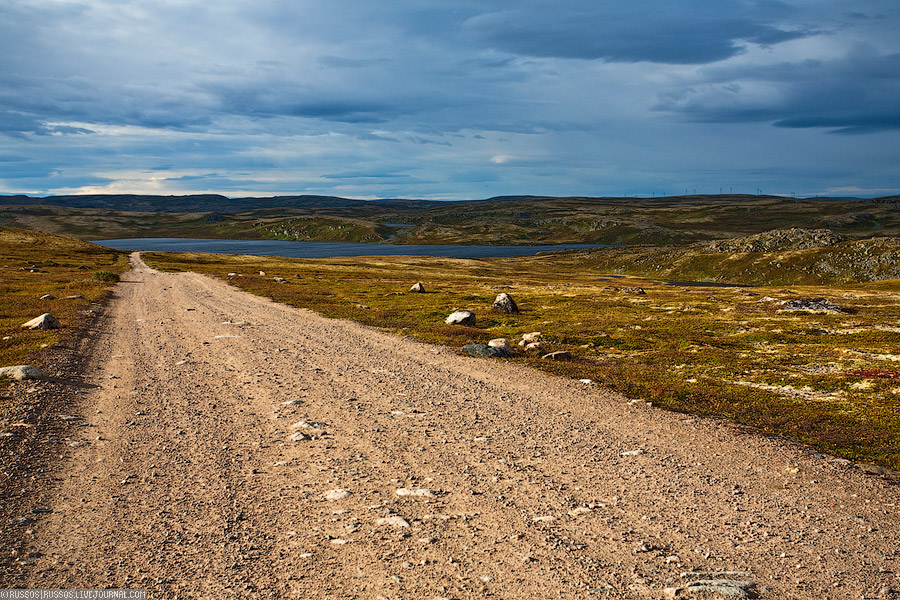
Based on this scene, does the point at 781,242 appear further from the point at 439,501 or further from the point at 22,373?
the point at 22,373

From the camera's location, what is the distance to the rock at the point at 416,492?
10.8 metres

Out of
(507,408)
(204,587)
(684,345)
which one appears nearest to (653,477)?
(507,408)

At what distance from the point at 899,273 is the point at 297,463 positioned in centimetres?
16861

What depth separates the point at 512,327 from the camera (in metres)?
36.2

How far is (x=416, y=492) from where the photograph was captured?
11.0 m

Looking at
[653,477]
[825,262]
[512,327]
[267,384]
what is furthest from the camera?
[825,262]

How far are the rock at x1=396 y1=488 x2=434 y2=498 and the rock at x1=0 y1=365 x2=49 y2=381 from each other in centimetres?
1588

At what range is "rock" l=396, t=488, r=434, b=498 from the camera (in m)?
10.8

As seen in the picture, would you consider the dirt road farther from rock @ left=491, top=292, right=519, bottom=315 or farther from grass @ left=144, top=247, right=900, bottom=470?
rock @ left=491, top=292, right=519, bottom=315

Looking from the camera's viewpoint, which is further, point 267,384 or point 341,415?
point 267,384

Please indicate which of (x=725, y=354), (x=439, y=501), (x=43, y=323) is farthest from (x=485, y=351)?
(x=43, y=323)

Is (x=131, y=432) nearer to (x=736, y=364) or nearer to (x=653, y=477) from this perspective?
(x=653, y=477)

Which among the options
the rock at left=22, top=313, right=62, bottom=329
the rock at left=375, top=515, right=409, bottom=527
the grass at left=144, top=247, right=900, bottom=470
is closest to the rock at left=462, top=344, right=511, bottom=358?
the grass at left=144, top=247, right=900, bottom=470

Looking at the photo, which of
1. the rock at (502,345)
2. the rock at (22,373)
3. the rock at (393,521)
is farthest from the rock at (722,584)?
the rock at (22,373)
